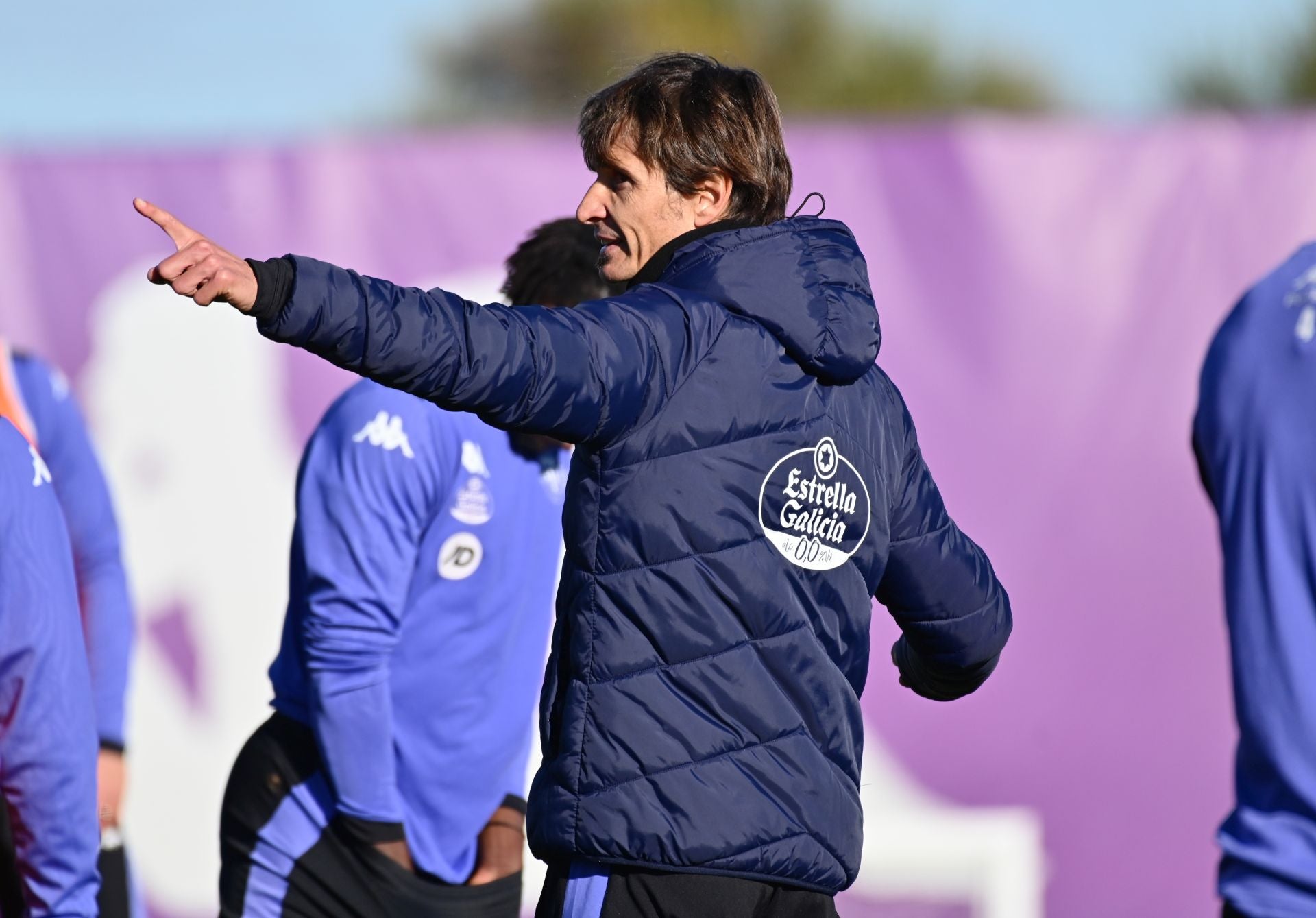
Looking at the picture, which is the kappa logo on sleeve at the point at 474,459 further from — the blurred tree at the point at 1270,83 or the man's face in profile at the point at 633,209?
the blurred tree at the point at 1270,83

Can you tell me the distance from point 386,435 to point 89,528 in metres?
1.07

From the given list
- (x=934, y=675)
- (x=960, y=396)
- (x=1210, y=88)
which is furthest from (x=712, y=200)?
(x=1210, y=88)

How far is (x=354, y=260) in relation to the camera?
5191 millimetres

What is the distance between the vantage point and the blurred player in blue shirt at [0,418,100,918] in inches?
96.2

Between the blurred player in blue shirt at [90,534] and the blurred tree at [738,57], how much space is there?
42.3 ft

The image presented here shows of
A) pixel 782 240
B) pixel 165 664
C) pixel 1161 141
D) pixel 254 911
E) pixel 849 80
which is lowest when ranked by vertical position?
pixel 254 911

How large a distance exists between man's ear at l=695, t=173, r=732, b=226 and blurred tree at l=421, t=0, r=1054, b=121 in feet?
46.4

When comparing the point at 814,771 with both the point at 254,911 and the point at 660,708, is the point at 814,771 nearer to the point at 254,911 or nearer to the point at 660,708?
the point at 660,708

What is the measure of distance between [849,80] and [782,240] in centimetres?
1743

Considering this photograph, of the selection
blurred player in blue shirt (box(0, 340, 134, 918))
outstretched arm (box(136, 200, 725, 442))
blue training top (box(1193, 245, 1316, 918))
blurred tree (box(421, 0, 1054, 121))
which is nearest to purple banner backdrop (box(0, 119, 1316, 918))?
blurred player in blue shirt (box(0, 340, 134, 918))

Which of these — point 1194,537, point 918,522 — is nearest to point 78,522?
Answer: point 918,522

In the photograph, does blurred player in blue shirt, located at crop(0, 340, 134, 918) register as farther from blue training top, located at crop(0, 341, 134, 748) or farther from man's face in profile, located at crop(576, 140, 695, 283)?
man's face in profile, located at crop(576, 140, 695, 283)

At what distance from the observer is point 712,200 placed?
2197mm

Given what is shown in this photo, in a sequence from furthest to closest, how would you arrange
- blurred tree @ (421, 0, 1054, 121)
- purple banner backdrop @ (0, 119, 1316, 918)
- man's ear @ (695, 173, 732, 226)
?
blurred tree @ (421, 0, 1054, 121) < purple banner backdrop @ (0, 119, 1316, 918) < man's ear @ (695, 173, 732, 226)
